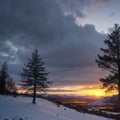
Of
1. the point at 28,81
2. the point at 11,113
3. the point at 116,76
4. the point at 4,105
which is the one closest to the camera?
the point at 11,113

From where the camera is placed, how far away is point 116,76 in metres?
33.1

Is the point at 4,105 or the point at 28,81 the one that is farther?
the point at 28,81

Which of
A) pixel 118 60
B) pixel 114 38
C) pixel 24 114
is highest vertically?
pixel 114 38

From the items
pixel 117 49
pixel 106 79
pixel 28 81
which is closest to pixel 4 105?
pixel 28 81

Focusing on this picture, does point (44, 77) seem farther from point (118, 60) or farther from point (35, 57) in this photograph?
point (118, 60)

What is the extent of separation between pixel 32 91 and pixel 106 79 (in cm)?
1109

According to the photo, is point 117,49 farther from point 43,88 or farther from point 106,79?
point 43,88

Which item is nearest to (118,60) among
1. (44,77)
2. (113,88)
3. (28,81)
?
(113,88)

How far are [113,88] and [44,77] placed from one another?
10.0 m

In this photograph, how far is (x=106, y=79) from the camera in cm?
3419

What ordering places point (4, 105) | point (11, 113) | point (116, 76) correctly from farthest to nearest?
point (116, 76)
point (4, 105)
point (11, 113)

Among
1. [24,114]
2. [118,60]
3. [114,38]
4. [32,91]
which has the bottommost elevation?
[24,114]

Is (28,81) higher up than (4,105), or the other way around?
(28,81)

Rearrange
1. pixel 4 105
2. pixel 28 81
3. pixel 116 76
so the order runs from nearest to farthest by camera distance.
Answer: pixel 4 105, pixel 116 76, pixel 28 81
